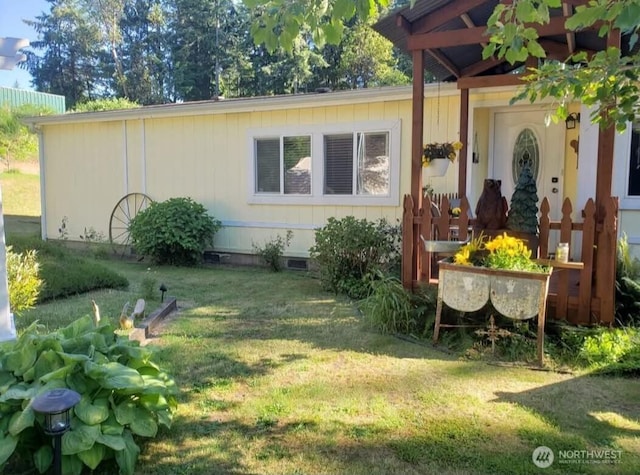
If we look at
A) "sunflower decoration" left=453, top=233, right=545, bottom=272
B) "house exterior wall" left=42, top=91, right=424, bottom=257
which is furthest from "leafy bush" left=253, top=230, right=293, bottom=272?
"sunflower decoration" left=453, top=233, right=545, bottom=272

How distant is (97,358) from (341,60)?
933 inches

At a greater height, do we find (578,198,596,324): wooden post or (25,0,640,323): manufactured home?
(25,0,640,323): manufactured home

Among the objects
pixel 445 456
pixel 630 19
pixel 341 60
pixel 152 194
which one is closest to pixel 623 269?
pixel 445 456

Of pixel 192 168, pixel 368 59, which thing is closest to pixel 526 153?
pixel 192 168

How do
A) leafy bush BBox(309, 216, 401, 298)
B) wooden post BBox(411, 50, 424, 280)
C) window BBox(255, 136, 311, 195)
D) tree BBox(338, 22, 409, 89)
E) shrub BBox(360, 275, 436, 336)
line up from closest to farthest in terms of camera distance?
shrub BBox(360, 275, 436, 336), wooden post BBox(411, 50, 424, 280), leafy bush BBox(309, 216, 401, 298), window BBox(255, 136, 311, 195), tree BBox(338, 22, 409, 89)

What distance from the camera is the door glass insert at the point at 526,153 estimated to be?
7.08m

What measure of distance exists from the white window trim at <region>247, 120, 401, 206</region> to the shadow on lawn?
4.23 metres

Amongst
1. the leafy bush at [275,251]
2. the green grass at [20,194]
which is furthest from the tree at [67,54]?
the leafy bush at [275,251]

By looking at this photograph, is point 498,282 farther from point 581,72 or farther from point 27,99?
point 27,99

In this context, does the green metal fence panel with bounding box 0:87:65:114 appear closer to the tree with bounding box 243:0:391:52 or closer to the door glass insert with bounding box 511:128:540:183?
the door glass insert with bounding box 511:128:540:183

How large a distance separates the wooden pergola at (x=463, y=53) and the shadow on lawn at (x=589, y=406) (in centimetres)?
100

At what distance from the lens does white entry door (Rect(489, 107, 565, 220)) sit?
6961mm

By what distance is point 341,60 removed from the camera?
24.3m

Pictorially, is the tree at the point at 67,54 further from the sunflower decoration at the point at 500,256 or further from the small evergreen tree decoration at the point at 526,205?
the sunflower decoration at the point at 500,256
